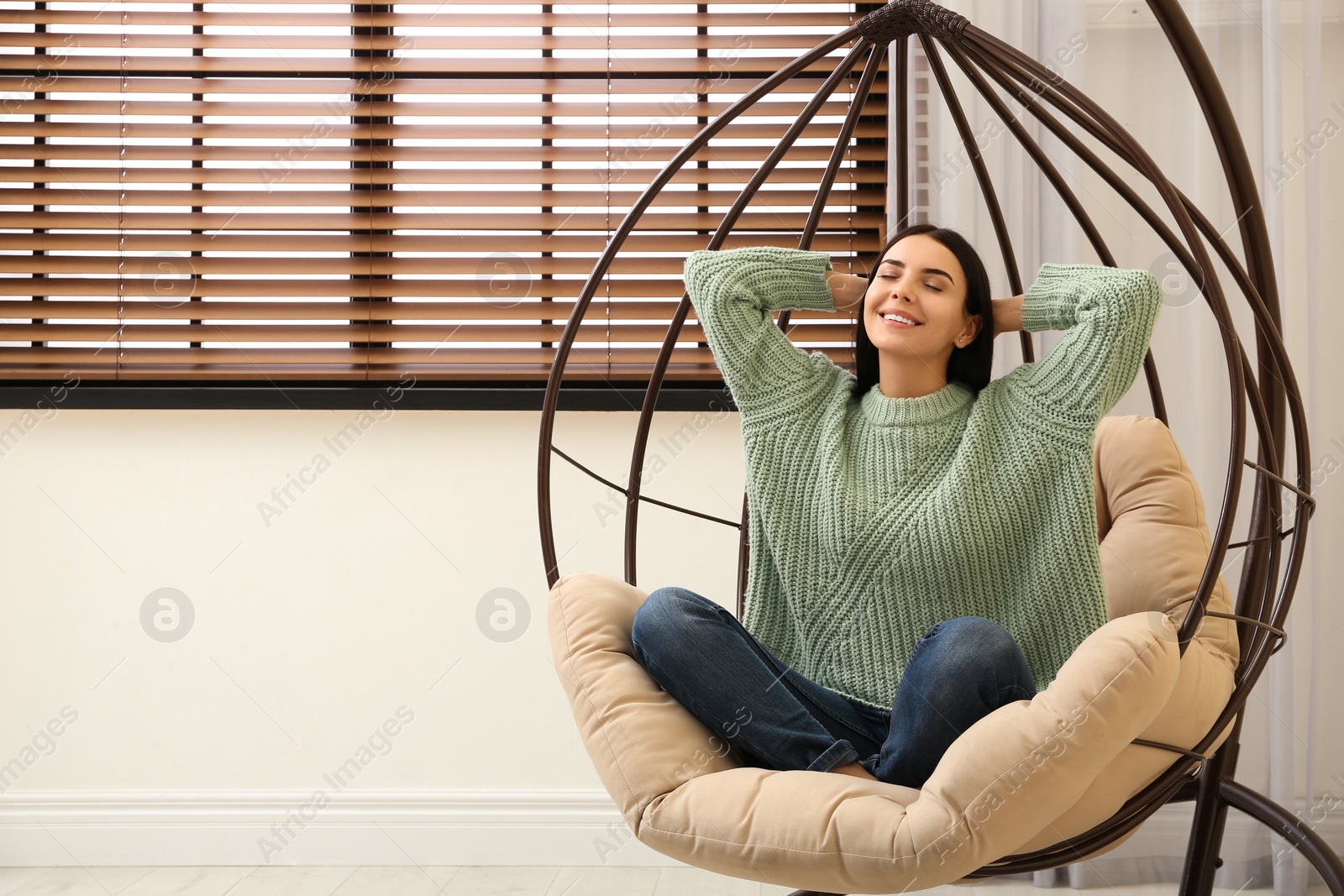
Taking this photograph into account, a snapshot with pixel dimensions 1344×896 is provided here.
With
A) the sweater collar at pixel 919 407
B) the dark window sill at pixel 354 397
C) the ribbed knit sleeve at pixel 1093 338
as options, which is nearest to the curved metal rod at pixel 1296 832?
the ribbed knit sleeve at pixel 1093 338

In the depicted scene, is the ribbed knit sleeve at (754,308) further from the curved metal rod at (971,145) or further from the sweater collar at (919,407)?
the curved metal rod at (971,145)

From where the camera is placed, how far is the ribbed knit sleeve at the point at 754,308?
1346 mm

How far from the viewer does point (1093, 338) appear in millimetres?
1205

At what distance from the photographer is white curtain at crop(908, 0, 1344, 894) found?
1.79 m

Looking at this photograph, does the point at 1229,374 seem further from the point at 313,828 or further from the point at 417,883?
the point at 313,828

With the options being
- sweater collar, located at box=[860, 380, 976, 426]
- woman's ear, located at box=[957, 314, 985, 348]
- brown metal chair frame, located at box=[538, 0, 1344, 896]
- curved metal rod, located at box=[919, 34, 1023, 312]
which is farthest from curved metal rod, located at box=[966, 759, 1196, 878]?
curved metal rod, located at box=[919, 34, 1023, 312]

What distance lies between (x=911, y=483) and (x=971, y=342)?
26cm

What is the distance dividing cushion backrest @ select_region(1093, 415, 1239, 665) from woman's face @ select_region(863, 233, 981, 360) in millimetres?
277

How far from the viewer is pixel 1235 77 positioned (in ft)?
5.90

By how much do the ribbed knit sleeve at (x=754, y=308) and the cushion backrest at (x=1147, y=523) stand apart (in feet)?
1.42

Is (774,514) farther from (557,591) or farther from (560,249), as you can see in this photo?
(560,249)

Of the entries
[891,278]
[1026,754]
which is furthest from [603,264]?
[1026,754]

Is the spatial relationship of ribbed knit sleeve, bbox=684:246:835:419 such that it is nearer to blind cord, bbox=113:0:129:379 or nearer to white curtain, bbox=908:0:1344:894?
Result: white curtain, bbox=908:0:1344:894

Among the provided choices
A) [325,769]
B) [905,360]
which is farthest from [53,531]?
[905,360]
